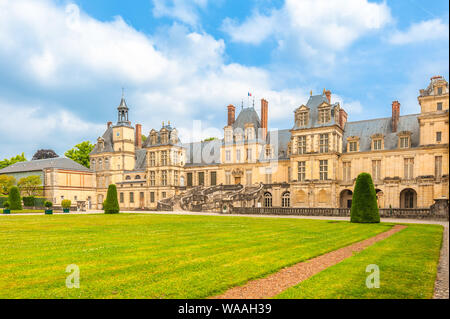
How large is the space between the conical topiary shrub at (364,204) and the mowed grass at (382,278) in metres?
12.3

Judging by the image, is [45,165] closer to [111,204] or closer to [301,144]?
[111,204]

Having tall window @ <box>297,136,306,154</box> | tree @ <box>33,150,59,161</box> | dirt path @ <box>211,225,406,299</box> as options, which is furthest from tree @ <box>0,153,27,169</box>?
dirt path @ <box>211,225,406,299</box>

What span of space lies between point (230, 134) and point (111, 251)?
4083 cm

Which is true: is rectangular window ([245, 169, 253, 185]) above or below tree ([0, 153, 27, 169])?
below

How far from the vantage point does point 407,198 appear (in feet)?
126

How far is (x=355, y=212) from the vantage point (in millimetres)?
24203

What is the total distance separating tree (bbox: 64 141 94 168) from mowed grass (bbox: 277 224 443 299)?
71896 mm

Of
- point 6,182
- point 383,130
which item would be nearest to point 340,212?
point 383,130

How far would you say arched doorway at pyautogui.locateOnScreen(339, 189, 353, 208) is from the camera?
41688mm

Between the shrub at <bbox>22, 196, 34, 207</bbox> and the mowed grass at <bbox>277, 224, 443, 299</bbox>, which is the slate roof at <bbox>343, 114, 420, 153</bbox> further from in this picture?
the shrub at <bbox>22, 196, 34, 207</bbox>

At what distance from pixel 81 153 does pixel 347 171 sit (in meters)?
57.3

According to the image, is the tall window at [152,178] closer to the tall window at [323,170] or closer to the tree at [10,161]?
the tall window at [323,170]

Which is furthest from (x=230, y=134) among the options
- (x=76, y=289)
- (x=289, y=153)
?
(x=76, y=289)
